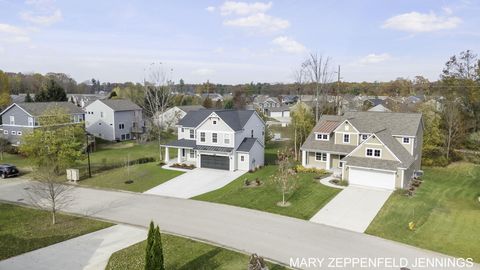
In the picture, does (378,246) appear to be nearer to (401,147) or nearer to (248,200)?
(248,200)

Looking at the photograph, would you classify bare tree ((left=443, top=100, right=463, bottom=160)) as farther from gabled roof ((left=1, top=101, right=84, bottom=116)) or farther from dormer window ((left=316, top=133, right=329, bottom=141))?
gabled roof ((left=1, top=101, right=84, bottom=116))

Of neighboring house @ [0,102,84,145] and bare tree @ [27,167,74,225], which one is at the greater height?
neighboring house @ [0,102,84,145]

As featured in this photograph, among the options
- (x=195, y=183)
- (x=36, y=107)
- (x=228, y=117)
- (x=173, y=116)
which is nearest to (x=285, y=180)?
(x=195, y=183)

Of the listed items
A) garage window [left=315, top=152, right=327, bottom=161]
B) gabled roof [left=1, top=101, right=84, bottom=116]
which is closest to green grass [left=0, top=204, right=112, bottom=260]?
garage window [left=315, top=152, right=327, bottom=161]

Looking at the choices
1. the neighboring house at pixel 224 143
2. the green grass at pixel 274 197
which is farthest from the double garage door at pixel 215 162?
the green grass at pixel 274 197

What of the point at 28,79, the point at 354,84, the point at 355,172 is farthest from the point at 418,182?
the point at 28,79

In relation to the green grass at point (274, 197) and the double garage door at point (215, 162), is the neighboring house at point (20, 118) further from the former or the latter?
the green grass at point (274, 197)
